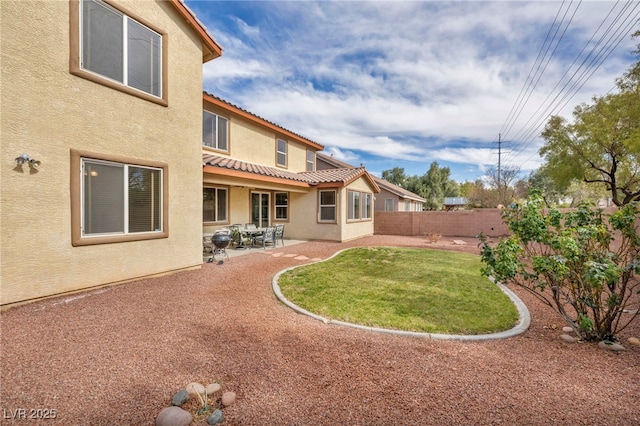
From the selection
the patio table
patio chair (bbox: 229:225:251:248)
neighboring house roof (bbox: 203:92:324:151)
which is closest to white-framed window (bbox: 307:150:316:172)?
neighboring house roof (bbox: 203:92:324:151)

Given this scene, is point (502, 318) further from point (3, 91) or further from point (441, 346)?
point (3, 91)

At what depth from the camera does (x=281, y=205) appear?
1652cm

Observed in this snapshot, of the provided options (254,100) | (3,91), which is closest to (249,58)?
(254,100)

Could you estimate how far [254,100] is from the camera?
18.5 meters

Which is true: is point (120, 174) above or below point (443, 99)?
below

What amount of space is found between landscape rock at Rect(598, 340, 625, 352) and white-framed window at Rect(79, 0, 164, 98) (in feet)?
34.5

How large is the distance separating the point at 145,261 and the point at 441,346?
7054 mm

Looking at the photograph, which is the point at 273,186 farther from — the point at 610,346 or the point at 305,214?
the point at 610,346

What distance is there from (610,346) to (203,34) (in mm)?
11772

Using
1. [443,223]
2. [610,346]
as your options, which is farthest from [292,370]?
[443,223]

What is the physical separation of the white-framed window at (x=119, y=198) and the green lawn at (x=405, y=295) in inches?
155

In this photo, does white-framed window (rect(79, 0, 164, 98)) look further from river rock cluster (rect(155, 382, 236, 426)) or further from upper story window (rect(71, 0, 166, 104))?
river rock cluster (rect(155, 382, 236, 426))

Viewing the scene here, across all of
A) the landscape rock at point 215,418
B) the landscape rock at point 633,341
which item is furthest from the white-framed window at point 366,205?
the landscape rock at point 215,418

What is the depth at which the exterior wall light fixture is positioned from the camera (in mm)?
4934
